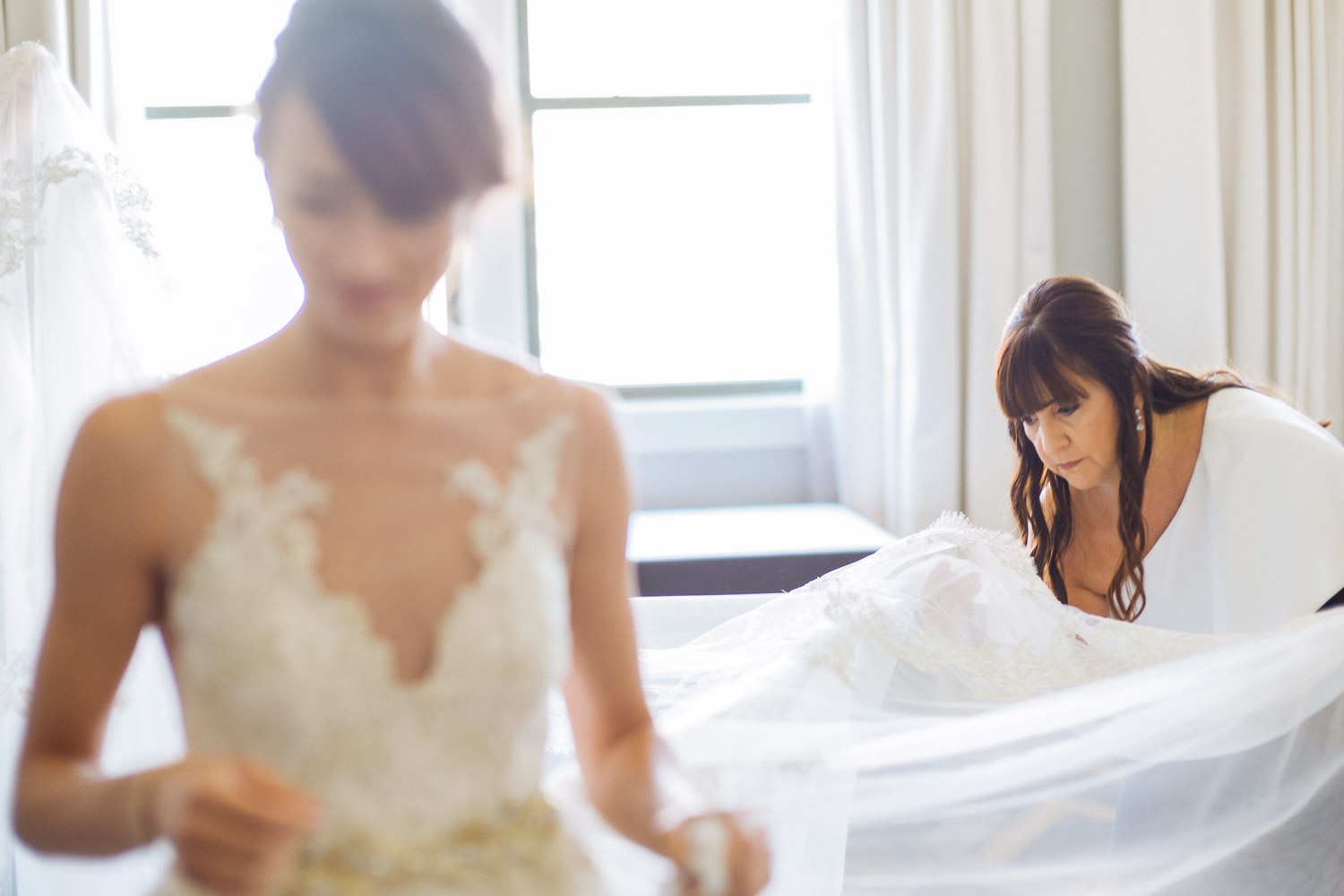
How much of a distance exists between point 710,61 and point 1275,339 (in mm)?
1951

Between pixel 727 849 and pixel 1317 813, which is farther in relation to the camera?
pixel 1317 813

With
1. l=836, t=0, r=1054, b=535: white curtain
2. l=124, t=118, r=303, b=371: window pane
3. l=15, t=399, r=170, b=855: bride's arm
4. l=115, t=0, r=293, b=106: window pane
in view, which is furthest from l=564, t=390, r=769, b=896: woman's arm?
l=115, t=0, r=293, b=106: window pane

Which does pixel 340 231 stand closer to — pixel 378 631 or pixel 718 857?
pixel 378 631

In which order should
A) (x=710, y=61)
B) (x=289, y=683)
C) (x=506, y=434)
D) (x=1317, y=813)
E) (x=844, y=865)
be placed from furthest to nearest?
1. (x=710, y=61)
2. (x=1317, y=813)
3. (x=844, y=865)
4. (x=506, y=434)
5. (x=289, y=683)

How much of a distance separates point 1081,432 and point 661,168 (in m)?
2.02

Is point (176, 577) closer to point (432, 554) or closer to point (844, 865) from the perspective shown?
point (432, 554)

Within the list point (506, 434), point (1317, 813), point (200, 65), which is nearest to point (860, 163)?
point (200, 65)

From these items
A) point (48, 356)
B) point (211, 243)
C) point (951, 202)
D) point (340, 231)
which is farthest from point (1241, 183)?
point (340, 231)

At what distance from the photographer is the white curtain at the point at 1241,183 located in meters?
3.06

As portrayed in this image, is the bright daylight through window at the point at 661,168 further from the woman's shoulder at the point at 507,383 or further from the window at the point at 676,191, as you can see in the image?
the woman's shoulder at the point at 507,383

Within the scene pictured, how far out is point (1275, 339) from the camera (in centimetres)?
314

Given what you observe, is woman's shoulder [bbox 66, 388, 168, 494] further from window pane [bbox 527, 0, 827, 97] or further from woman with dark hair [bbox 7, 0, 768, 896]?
window pane [bbox 527, 0, 827, 97]

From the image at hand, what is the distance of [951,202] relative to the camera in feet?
10.1

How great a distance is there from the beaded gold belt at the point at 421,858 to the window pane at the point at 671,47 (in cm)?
317
